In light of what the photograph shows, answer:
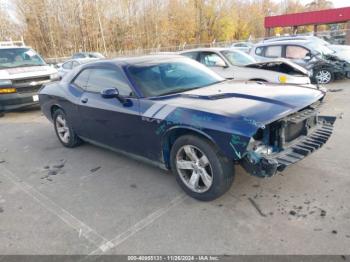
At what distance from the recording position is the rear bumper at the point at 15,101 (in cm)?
843

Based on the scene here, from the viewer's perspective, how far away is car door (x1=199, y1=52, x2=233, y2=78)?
26.8 ft

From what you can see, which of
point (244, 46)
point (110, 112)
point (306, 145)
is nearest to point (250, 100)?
point (306, 145)

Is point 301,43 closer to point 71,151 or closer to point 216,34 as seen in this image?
point 71,151

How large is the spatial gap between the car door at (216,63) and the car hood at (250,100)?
4.11 metres

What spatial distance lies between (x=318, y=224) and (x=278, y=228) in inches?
15.3

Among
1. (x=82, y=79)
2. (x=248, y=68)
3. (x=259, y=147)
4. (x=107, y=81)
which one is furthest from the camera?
(x=248, y=68)

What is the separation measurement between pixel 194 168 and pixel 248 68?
5.18m

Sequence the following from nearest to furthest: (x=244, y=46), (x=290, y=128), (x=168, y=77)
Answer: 1. (x=290, y=128)
2. (x=168, y=77)
3. (x=244, y=46)

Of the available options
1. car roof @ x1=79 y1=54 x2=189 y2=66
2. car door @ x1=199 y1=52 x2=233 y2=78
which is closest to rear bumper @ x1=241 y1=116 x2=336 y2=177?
car roof @ x1=79 y1=54 x2=189 y2=66

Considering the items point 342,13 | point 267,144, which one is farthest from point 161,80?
point 342,13

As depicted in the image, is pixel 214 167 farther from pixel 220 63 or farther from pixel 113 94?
pixel 220 63

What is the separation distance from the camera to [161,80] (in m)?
4.11

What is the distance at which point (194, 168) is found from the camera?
11.2 feet

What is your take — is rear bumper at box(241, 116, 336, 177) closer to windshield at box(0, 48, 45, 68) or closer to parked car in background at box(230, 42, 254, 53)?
windshield at box(0, 48, 45, 68)
